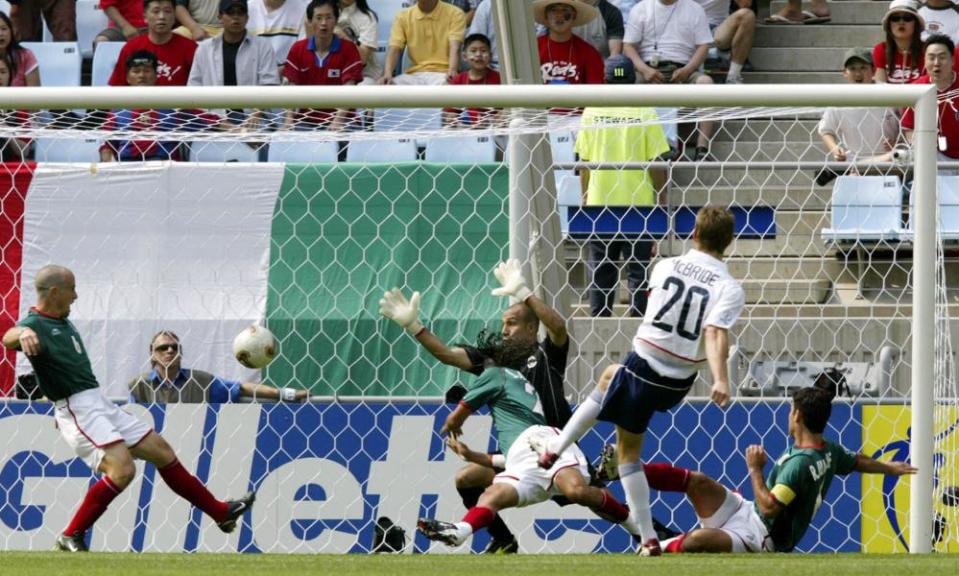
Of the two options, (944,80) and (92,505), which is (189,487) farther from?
(944,80)

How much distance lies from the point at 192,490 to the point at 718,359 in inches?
108

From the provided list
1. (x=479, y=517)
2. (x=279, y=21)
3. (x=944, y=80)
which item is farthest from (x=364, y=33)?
(x=479, y=517)

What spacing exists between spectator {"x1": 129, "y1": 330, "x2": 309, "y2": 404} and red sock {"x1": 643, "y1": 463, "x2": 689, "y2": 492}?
2034 millimetres

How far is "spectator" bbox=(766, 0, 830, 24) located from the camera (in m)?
13.1

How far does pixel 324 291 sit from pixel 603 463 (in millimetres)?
2286

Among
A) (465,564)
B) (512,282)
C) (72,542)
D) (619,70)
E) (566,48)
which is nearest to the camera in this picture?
(465,564)

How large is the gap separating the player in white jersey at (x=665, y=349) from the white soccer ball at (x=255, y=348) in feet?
6.54

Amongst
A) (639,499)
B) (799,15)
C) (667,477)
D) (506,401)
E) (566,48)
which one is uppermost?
(799,15)

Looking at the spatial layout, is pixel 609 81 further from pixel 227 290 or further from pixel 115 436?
pixel 115 436

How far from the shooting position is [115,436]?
7520 mm

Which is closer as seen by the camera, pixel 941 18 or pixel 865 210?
pixel 865 210

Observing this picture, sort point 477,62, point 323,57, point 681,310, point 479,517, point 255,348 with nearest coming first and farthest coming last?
point 681,310 → point 479,517 → point 255,348 → point 477,62 → point 323,57

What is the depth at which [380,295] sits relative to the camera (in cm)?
917

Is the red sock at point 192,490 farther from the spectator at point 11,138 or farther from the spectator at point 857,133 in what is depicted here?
the spectator at point 857,133
